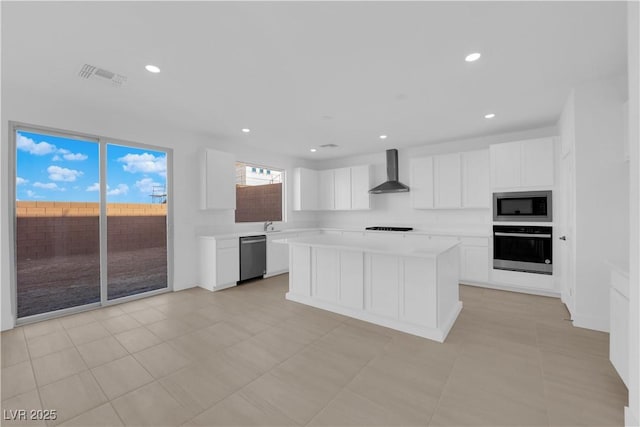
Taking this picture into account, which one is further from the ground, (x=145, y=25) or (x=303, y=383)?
(x=145, y=25)

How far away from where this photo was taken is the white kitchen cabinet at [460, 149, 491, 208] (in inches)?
188

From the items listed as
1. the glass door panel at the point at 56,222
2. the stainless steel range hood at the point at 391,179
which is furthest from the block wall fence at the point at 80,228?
the stainless steel range hood at the point at 391,179

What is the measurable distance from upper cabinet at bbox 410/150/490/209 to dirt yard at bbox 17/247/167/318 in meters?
4.77

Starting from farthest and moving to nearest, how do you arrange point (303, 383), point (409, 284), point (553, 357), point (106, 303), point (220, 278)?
point (220, 278) → point (106, 303) → point (409, 284) → point (553, 357) → point (303, 383)

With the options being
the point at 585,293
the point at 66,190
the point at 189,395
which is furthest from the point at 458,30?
the point at 66,190

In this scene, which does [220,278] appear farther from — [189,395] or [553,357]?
[553,357]

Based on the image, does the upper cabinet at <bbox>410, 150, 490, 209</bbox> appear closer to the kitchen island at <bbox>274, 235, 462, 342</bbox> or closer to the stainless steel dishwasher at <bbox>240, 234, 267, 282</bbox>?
the kitchen island at <bbox>274, 235, 462, 342</bbox>

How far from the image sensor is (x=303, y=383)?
208 centimetres

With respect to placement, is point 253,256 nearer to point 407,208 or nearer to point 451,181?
point 407,208

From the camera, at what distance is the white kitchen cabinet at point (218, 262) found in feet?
14.7

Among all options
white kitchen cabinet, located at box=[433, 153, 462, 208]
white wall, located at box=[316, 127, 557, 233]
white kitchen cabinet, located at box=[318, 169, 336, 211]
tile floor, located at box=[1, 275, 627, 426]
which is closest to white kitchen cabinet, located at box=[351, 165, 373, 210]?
white wall, located at box=[316, 127, 557, 233]

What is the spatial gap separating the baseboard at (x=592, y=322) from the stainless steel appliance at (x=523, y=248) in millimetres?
1243

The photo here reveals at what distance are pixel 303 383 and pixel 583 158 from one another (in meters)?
3.61

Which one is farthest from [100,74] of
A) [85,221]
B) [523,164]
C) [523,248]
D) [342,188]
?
[523,248]
